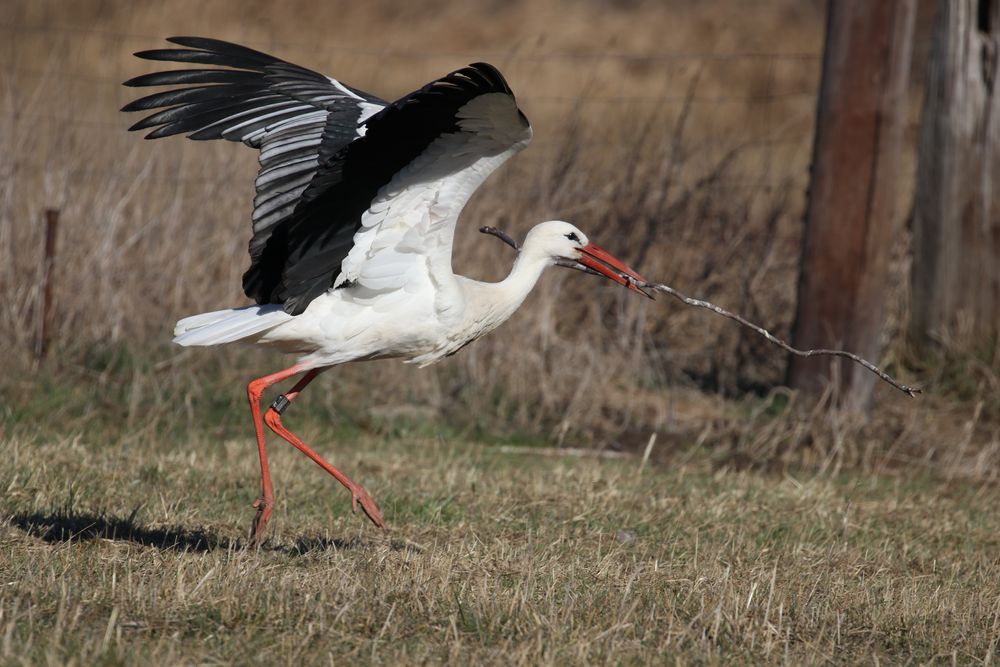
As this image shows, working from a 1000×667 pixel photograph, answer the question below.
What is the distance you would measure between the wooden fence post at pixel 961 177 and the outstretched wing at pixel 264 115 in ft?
14.5

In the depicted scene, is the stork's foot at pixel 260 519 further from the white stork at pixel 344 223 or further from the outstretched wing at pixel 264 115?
the outstretched wing at pixel 264 115

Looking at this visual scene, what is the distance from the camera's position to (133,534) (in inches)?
186

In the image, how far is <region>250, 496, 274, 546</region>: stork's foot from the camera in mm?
4711

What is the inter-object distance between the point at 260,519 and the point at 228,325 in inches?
28.1

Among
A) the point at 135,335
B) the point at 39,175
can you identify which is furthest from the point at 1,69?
the point at 135,335

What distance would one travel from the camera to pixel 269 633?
3.50 m

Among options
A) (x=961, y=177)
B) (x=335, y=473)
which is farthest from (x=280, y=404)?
(x=961, y=177)

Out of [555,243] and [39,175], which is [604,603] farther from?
[39,175]

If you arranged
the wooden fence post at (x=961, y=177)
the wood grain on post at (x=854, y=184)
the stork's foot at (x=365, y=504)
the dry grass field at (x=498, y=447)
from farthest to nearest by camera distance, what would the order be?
1. the wooden fence post at (x=961, y=177)
2. the wood grain on post at (x=854, y=184)
3. the stork's foot at (x=365, y=504)
4. the dry grass field at (x=498, y=447)

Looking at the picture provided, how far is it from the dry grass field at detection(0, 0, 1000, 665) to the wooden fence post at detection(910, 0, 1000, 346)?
0.25 meters

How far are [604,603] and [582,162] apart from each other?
214 inches

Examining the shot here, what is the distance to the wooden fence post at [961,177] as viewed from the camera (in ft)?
26.6

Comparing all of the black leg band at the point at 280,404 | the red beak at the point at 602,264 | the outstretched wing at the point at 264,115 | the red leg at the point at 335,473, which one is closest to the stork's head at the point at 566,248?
the red beak at the point at 602,264

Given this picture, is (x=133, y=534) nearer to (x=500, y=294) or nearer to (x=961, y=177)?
(x=500, y=294)
